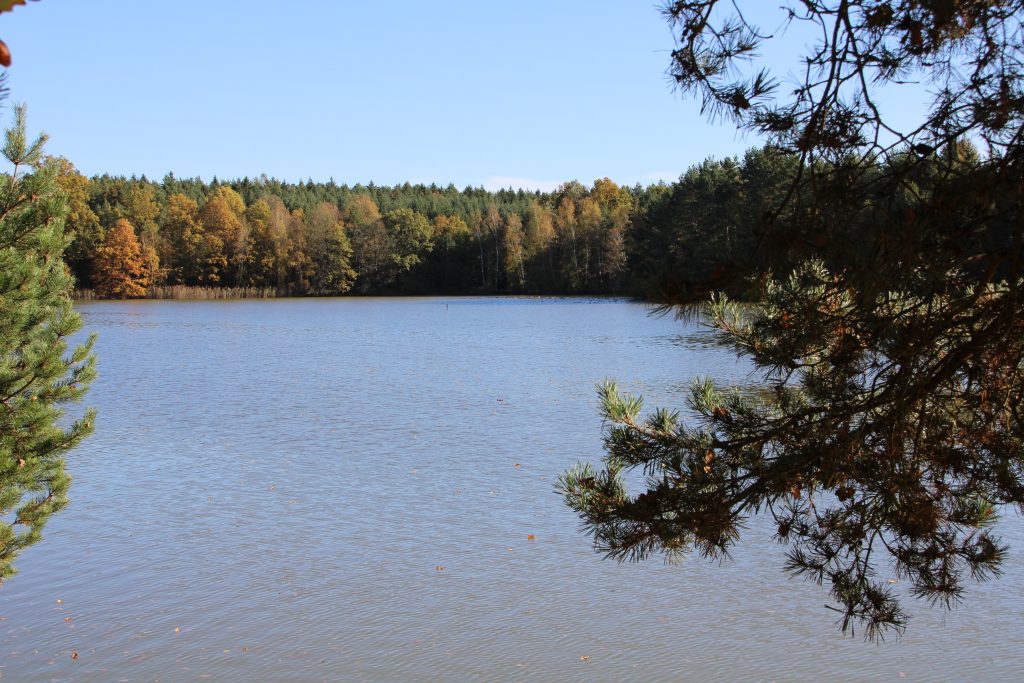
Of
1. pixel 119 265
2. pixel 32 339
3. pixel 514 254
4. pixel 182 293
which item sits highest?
pixel 514 254

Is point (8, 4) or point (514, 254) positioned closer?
point (8, 4)

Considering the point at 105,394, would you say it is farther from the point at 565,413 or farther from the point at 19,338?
the point at 19,338

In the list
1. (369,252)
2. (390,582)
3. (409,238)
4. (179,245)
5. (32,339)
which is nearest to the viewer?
(32,339)

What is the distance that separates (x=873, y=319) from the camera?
289 cm

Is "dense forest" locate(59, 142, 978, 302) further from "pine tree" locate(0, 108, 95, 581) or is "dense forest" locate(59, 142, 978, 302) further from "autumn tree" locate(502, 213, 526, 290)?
"pine tree" locate(0, 108, 95, 581)

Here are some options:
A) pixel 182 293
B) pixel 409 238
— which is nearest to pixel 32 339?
pixel 182 293

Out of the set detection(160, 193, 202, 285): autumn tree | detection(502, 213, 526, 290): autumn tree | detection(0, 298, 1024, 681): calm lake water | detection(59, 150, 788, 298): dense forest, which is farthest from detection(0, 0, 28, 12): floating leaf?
detection(502, 213, 526, 290): autumn tree

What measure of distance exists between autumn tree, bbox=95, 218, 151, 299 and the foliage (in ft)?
214

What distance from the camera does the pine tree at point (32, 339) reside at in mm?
5227

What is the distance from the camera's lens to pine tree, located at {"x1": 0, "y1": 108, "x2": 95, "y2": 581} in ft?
17.1

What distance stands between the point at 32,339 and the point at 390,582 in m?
2.64

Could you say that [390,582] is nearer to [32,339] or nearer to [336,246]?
[32,339]

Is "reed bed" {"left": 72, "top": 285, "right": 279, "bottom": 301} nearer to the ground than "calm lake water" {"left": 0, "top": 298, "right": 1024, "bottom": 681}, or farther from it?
farther from it

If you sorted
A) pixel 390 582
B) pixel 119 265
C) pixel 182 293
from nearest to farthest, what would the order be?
1. pixel 390 582
2. pixel 119 265
3. pixel 182 293
